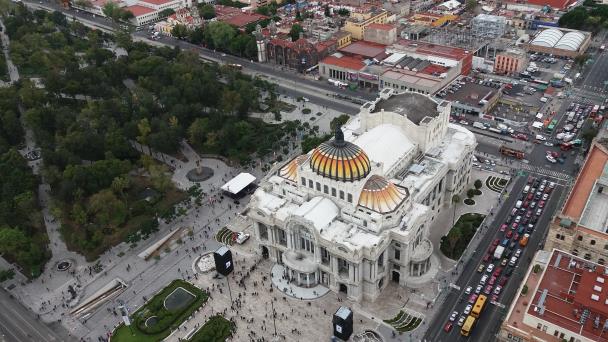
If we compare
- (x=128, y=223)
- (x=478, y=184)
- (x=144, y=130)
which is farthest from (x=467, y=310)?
(x=144, y=130)

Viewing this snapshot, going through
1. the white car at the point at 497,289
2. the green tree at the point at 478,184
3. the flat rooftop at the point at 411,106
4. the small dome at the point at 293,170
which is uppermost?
the flat rooftop at the point at 411,106

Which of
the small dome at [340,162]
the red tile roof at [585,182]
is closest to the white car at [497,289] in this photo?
the red tile roof at [585,182]

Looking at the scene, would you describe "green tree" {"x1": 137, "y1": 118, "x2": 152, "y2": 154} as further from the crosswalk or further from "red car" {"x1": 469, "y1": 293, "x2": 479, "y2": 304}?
the crosswalk

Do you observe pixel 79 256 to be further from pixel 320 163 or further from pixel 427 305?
pixel 427 305

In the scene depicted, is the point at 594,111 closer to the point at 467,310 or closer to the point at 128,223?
the point at 467,310

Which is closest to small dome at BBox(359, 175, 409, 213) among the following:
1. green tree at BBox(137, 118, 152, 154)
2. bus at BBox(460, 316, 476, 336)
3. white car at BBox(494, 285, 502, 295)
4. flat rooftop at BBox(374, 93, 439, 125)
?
bus at BBox(460, 316, 476, 336)

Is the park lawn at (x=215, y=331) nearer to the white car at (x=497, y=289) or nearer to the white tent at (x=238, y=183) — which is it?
the white tent at (x=238, y=183)
